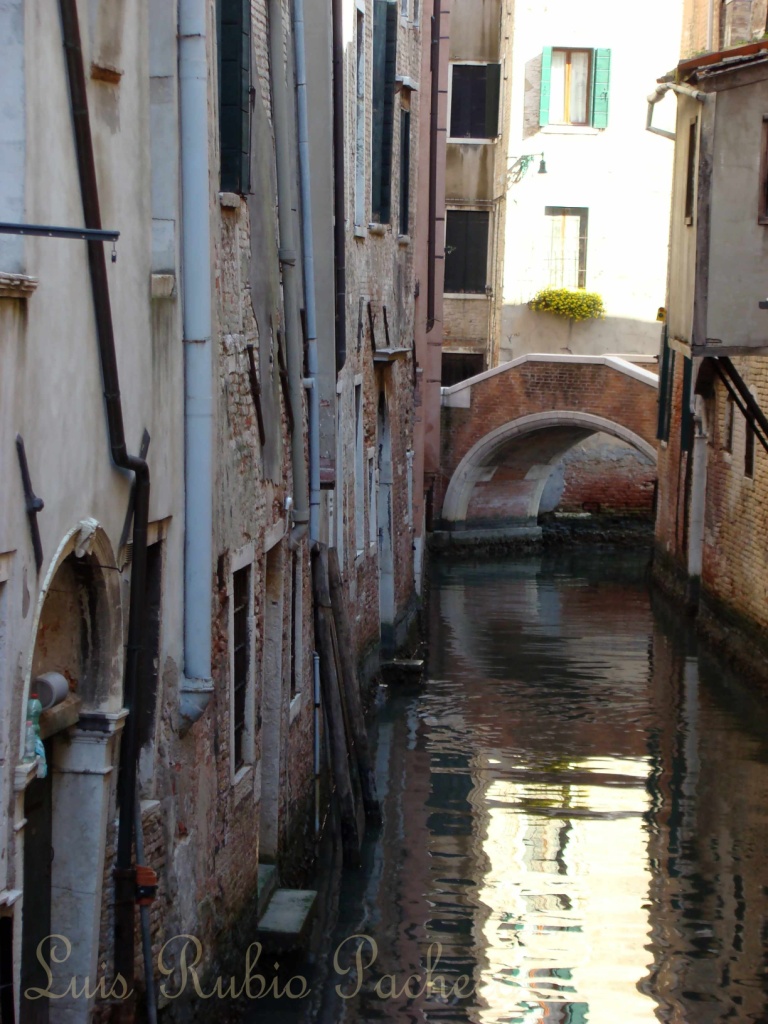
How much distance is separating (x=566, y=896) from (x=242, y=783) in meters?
2.40

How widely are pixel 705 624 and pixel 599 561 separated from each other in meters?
6.80

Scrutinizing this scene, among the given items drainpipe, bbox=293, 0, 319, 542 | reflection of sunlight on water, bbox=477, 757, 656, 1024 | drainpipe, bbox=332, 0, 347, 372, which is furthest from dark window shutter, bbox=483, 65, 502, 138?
drainpipe, bbox=293, 0, 319, 542

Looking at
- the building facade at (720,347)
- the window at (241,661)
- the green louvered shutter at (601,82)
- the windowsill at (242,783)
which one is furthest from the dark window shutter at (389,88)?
the green louvered shutter at (601,82)

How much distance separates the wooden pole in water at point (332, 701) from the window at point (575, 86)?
18.0 m

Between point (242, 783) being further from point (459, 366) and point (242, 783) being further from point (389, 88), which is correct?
point (459, 366)

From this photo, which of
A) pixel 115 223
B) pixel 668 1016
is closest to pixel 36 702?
pixel 115 223

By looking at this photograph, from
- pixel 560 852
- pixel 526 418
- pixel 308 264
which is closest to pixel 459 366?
pixel 526 418

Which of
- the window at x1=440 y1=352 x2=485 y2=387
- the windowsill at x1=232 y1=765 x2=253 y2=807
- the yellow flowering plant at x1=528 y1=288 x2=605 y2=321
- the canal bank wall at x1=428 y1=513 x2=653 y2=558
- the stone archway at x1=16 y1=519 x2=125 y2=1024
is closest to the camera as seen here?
the stone archway at x1=16 y1=519 x2=125 y2=1024

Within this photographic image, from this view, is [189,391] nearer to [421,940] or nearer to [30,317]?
[30,317]

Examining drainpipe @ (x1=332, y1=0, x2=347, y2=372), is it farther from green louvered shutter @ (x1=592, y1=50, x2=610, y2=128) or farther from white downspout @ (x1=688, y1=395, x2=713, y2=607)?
green louvered shutter @ (x1=592, y1=50, x2=610, y2=128)

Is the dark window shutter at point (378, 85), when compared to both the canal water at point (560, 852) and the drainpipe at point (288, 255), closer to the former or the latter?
the canal water at point (560, 852)

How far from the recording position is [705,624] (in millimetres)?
17047

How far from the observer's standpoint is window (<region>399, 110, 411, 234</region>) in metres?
14.6

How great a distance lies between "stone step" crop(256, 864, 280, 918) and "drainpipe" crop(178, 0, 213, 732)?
1.65 metres
